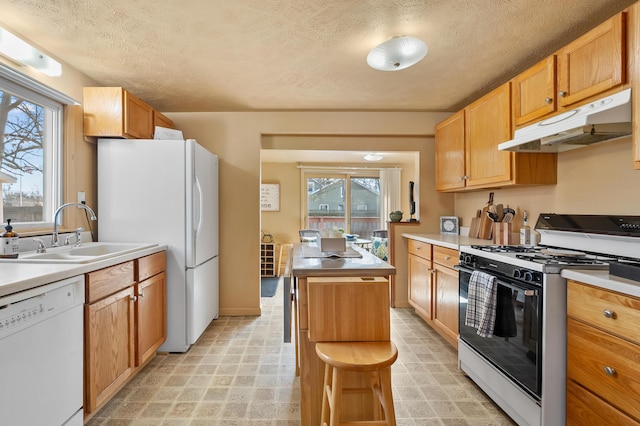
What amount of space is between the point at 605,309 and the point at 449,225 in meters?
2.30

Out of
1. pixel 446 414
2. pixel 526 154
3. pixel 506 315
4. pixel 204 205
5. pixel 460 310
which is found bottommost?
pixel 446 414

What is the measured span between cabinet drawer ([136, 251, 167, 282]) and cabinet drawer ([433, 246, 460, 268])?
231cm

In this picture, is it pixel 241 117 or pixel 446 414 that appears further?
pixel 241 117

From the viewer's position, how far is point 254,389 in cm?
199

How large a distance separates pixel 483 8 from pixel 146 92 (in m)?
2.83

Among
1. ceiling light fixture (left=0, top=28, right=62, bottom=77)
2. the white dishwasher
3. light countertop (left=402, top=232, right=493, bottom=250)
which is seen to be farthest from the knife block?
ceiling light fixture (left=0, top=28, right=62, bottom=77)

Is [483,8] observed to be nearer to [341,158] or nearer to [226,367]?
[226,367]

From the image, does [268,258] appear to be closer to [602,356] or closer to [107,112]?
[107,112]

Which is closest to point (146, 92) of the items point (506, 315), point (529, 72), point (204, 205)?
point (204, 205)

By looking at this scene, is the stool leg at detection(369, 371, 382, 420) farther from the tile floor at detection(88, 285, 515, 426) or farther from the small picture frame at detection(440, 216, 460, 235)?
the small picture frame at detection(440, 216, 460, 235)

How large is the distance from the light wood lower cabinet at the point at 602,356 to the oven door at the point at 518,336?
12 centimetres

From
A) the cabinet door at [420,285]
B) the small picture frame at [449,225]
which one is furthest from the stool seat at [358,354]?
the small picture frame at [449,225]

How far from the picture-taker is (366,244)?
18.6 ft

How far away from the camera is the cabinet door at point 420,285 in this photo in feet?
9.45
